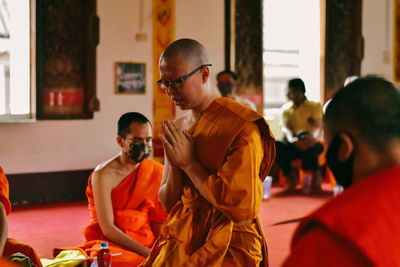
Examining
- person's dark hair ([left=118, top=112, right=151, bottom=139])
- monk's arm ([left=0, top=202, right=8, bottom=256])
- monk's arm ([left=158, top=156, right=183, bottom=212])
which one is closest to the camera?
monk's arm ([left=158, top=156, right=183, bottom=212])

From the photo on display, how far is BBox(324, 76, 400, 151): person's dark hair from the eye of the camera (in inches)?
44.8

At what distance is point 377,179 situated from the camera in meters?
1.06

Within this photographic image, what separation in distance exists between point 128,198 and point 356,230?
2.78 meters

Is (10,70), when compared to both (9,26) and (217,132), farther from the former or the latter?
(217,132)

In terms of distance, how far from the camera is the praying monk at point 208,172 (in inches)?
77.7

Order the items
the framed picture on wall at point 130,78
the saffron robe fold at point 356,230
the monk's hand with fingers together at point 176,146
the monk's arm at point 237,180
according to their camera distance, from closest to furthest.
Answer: the saffron robe fold at point 356,230
the monk's arm at point 237,180
the monk's hand with fingers together at point 176,146
the framed picture on wall at point 130,78

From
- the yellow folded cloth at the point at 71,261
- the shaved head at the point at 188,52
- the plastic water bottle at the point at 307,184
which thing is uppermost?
the shaved head at the point at 188,52

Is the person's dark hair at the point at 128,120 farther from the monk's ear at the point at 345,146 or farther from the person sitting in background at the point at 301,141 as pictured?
the person sitting in background at the point at 301,141

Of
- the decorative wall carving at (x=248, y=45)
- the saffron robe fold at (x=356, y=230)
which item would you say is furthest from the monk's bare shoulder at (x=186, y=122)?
the decorative wall carving at (x=248, y=45)

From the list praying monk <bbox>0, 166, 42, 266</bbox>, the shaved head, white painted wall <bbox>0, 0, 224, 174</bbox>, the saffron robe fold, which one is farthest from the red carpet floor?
the saffron robe fold

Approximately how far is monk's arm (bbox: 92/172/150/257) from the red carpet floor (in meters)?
1.24

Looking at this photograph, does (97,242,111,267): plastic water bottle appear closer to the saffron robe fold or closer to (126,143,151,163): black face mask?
(126,143,151,163): black face mask

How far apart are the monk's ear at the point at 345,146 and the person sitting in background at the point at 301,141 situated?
6474mm

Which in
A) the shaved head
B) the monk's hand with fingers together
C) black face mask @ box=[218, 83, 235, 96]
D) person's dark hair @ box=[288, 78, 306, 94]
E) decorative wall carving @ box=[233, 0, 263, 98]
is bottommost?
the monk's hand with fingers together
